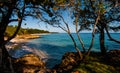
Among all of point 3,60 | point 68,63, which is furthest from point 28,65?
point 3,60

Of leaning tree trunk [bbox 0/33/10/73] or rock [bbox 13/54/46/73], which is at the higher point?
leaning tree trunk [bbox 0/33/10/73]

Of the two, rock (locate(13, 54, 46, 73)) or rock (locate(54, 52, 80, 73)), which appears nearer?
rock (locate(54, 52, 80, 73))

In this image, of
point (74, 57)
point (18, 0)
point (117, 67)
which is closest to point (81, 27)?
point (74, 57)

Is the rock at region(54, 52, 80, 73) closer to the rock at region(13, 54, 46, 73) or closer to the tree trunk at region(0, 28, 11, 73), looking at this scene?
the rock at region(13, 54, 46, 73)

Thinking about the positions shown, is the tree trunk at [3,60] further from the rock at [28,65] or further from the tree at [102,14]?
the tree at [102,14]

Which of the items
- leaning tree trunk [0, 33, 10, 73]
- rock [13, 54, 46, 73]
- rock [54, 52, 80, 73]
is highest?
leaning tree trunk [0, 33, 10, 73]

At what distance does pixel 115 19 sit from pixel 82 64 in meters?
6.55

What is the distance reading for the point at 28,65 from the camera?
26.8 metres

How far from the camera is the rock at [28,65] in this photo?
80.6 ft

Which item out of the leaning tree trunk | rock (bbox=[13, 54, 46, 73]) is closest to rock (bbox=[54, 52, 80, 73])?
rock (bbox=[13, 54, 46, 73])

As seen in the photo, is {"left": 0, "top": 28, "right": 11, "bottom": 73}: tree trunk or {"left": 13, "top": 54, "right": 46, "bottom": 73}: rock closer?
{"left": 0, "top": 28, "right": 11, "bottom": 73}: tree trunk

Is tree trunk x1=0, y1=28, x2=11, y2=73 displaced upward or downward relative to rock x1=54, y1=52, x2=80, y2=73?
upward

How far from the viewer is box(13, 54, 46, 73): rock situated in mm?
24553

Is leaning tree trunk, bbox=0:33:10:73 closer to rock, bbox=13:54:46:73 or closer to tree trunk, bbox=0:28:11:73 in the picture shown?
tree trunk, bbox=0:28:11:73
